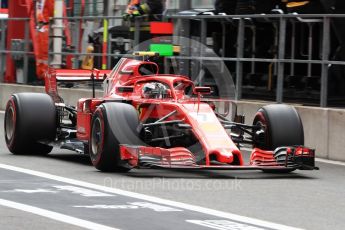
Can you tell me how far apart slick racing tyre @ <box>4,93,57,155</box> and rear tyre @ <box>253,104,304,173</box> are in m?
3.04

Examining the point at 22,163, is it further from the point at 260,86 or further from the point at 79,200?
the point at 260,86

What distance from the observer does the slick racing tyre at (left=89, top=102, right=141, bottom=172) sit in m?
13.3

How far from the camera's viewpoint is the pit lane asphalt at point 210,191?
10047 millimetres

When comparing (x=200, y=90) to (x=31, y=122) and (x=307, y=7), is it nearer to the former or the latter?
(x=31, y=122)

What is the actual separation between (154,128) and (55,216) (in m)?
4.39

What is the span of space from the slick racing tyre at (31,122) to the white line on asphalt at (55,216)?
4.70m

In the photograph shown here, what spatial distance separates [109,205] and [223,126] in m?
3.43

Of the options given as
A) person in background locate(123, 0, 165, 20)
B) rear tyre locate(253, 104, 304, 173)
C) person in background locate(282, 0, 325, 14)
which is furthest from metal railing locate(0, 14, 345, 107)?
rear tyre locate(253, 104, 304, 173)

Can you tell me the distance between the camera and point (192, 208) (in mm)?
10727

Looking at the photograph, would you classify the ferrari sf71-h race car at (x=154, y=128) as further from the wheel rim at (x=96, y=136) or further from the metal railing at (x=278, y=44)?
the metal railing at (x=278, y=44)

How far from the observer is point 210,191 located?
479 inches

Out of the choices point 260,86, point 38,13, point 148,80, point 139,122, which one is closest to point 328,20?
point 260,86

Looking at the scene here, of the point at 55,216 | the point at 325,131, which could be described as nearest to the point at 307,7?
the point at 325,131

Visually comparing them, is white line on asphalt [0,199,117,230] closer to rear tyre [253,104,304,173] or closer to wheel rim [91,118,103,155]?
wheel rim [91,118,103,155]
